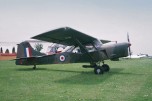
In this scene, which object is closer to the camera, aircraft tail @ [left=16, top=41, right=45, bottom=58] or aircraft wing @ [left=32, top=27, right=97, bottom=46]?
aircraft wing @ [left=32, top=27, right=97, bottom=46]

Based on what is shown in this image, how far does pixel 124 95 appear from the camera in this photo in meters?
7.86

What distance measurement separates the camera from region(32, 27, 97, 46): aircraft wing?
14.4m

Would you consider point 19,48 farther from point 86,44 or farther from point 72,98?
point 72,98

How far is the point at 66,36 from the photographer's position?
15.8 m

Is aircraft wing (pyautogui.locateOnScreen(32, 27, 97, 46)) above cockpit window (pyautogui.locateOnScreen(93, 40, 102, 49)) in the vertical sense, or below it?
above

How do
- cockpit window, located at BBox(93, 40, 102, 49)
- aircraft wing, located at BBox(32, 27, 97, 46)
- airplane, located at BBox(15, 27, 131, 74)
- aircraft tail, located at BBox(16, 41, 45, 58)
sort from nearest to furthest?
1. aircraft wing, located at BBox(32, 27, 97, 46)
2. airplane, located at BBox(15, 27, 131, 74)
3. cockpit window, located at BBox(93, 40, 102, 49)
4. aircraft tail, located at BBox(16, 41, 45, 58)

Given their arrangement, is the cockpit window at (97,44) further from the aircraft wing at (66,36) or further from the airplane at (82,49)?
the aircraft wing at (66,36)

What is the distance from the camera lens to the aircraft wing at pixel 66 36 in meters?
14.4

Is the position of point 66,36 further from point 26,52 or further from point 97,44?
point 26,52

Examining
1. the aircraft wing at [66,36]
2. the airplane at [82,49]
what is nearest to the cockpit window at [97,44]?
the airplane at [82,49]

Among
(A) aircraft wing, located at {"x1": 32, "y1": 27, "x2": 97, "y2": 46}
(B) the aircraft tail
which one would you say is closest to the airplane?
(A) aircraft wing, located at {"x1": 32, "y1": 27, "x2": 97, "y2": 46}

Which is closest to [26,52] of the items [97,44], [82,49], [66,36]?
[66,36]

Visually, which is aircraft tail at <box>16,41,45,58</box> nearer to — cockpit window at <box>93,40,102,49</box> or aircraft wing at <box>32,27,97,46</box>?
aircraft wing at <box>32,27,97,46</box>

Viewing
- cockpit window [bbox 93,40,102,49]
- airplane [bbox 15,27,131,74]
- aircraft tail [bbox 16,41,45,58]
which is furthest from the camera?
aircraft tail [bbox 16,41,45,58]
